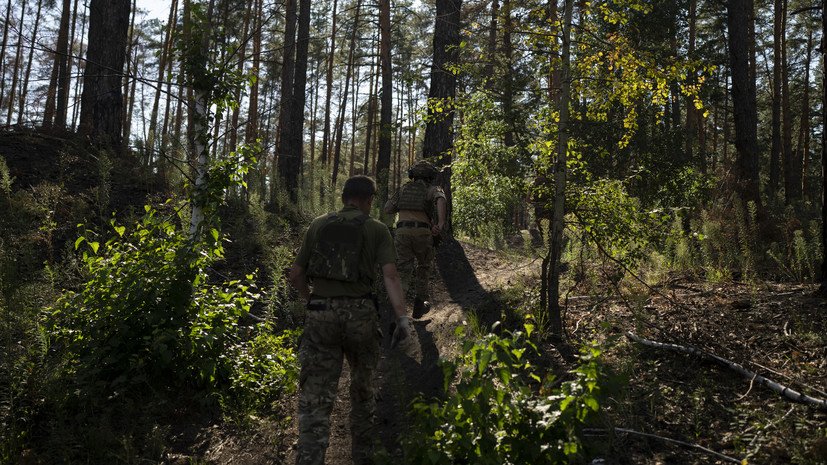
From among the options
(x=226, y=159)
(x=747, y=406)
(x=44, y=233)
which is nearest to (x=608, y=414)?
(x=747, y=406)

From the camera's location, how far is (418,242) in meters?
6.89

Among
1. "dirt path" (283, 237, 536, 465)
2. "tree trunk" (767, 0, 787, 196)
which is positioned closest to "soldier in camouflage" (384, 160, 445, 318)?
"dirt path" (283, 237, 536, 465)

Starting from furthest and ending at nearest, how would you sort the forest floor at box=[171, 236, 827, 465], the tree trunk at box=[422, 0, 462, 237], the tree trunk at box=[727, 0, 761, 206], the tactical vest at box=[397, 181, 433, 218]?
the tree trunk at box=[422, 0, 462, 237]
the tree trunk at box=[727, 0, 761, 206]
the tactical vest at box=[397, 181, 433, 218]
the forest floor at box=[171, 236, 827, 465]

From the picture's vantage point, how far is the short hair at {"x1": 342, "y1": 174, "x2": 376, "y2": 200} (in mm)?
3740

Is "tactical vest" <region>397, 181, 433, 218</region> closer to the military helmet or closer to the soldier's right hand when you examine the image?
the military helmet

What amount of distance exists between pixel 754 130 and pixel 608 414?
934 centimetres

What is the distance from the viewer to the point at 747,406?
3.40 m

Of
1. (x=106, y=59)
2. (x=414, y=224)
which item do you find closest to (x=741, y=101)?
(x=414, y=224)

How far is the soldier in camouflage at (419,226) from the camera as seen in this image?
6887 millimetres

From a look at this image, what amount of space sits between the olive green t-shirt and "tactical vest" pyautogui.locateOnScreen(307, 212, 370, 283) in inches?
1.9

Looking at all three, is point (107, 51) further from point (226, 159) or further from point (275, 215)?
point (226, 159)

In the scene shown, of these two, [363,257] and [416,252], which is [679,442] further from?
[416,252]

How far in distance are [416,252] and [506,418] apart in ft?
13.6

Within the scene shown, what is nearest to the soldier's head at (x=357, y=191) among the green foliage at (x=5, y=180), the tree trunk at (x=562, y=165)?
the tree trunk at (x=562, y=165)
